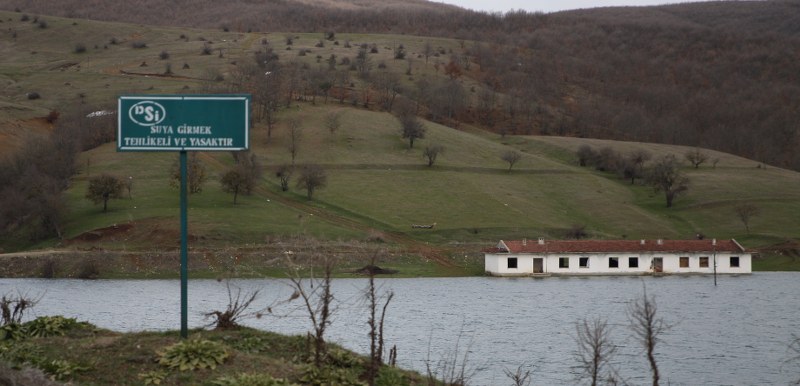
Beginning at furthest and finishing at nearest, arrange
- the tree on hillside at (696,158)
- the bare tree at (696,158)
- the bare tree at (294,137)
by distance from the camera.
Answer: the bare tree at (696,158) → the tree on hillside at (696,158) → the bare tree at (294,137)

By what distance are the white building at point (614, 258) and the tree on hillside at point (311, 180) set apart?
2176 cm

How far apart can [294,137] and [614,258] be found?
155 ft

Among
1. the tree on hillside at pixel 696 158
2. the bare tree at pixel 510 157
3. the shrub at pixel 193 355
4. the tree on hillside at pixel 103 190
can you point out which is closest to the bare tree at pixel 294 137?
the bare tree at pixel 510 157

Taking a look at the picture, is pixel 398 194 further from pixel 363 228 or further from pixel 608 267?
pixel 608 267

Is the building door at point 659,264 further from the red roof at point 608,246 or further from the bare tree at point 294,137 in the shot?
the bare tree at point 294,137

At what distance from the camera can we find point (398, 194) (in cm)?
10481

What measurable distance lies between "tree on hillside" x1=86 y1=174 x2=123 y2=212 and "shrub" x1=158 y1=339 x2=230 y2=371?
7600 cm

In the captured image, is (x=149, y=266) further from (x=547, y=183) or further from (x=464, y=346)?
(x=547, y=183)

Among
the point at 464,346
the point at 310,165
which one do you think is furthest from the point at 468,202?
the point at 464,346

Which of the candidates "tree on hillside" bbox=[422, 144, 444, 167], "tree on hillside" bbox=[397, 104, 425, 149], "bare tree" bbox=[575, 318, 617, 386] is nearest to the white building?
"tree on hillside" bbox=[422, 144, 444, 167]

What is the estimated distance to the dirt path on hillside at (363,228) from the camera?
85.8m

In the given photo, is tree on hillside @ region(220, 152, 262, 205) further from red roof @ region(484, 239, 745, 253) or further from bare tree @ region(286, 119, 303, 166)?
red roof @ region(484, 239, 745, 253)

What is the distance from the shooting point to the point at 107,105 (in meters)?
135

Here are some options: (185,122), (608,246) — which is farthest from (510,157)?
(185,122)
